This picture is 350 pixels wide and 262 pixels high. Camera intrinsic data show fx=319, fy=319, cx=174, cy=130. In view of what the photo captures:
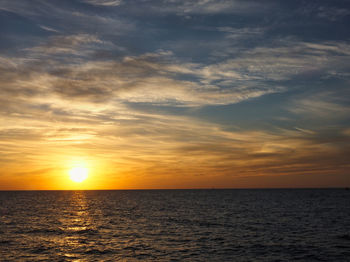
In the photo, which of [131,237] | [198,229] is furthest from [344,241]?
[131,237]

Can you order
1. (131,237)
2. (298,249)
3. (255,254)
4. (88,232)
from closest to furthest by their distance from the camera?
(255,254) < (298,249) < (131,237) < (88,232)

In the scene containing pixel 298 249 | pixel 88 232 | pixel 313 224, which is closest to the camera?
pixel 298 249

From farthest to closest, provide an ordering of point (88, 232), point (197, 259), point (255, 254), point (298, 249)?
point (88, 232)
point (298, 249)
point (255, 254)
point (197, 259)

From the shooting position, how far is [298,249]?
40156mm

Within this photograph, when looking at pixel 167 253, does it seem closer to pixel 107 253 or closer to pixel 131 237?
pixel 107 253

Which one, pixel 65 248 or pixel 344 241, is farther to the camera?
pixel 344 241

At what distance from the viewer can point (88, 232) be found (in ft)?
176

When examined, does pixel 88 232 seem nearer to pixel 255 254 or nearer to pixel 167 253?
pixel 167 253

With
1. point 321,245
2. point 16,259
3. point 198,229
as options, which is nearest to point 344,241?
point 321,245

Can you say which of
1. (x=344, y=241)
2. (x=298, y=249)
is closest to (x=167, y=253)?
(x=298, y=249)

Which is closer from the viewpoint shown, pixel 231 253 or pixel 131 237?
pixel 231 253

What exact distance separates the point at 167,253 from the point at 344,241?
84.1 ft

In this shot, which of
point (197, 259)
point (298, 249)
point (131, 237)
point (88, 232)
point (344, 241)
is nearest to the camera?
point (197, 259)

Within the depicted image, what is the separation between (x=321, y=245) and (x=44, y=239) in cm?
3892
